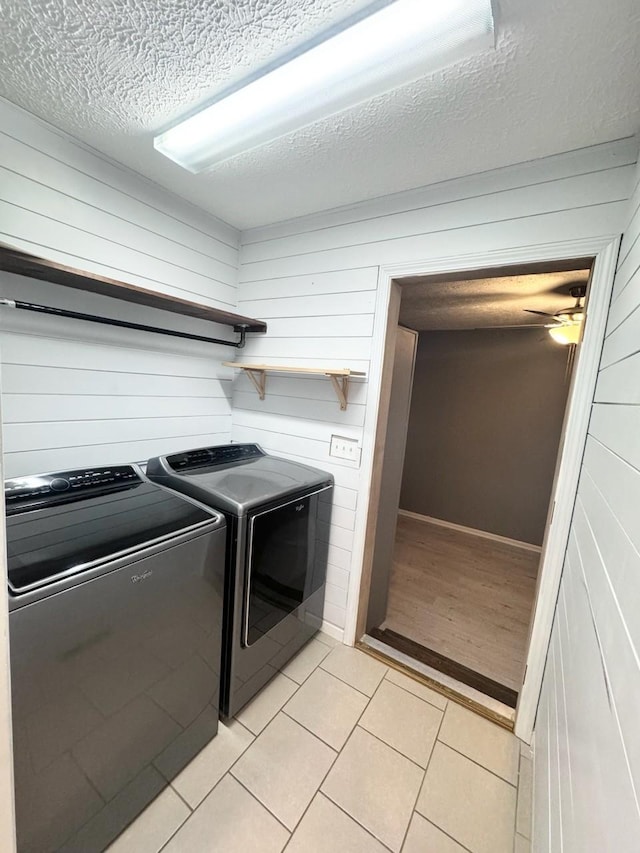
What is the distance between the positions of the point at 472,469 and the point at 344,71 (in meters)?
3.84

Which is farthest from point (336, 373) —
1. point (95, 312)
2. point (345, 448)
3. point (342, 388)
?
point (95, 312)

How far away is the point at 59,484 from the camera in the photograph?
4.66 feet

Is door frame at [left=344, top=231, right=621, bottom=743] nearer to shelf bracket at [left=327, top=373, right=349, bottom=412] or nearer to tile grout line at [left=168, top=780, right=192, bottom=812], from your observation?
shelf bracket at [left=327, top=373, right=349, bottom=412]

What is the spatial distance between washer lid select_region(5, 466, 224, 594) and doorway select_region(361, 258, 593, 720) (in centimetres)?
121

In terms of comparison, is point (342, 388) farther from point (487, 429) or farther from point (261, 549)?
point (487, 429)

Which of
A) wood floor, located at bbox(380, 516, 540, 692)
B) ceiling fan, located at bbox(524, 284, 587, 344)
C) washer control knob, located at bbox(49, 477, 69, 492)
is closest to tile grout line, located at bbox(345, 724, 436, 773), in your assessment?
wood floor, located at bbox(380, 516, 540, 692)

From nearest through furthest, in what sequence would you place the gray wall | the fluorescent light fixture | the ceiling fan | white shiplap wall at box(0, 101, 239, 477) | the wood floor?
the fluorescent light fixture < white shiplap wall at box(0, 101, 239, 477) < the wood floor < the ceiling fan < the gray wall

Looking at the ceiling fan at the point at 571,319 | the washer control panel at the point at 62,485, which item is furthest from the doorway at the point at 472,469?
the washer control panel at the point at 62,485

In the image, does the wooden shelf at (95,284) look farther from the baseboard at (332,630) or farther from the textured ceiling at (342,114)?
the baseboard at (332,630)

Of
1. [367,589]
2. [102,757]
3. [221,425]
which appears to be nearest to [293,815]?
[102,757]

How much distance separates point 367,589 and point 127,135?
249cm

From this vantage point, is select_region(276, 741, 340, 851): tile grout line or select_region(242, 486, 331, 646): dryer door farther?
select_region(242, 486, 331, 646): dryer door

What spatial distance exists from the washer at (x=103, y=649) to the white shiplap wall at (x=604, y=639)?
45.0 inches

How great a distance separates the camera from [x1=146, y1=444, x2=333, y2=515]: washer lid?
150 cm
